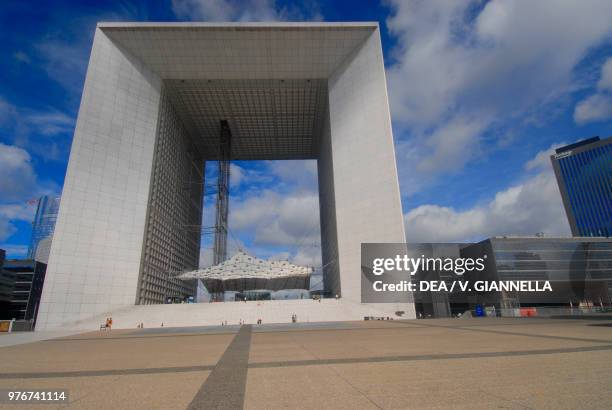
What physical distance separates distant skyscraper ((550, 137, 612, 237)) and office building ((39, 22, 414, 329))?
309ft

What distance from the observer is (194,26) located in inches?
1578

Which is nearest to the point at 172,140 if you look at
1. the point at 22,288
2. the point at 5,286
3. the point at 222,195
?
the point at 222,195

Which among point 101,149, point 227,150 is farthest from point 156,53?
point 227,150

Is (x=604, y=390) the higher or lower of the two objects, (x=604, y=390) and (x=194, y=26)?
the lower

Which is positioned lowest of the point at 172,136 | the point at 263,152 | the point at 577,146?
the point at 172,136

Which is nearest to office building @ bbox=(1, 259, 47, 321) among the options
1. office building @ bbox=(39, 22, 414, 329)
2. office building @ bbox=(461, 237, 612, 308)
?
office building @ bbox=(39, 22, 414, 329)

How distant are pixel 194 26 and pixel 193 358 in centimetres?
4217

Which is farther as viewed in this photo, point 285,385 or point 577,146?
point 577,146

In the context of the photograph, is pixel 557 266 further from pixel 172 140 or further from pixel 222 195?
pixel 172 140

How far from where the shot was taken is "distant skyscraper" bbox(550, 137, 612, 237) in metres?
94.7

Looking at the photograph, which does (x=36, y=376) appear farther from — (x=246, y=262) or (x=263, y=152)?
(x=263, y=152)

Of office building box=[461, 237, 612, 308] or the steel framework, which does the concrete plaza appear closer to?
the steel framework

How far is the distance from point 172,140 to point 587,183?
11754cm

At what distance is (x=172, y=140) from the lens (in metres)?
48.8
